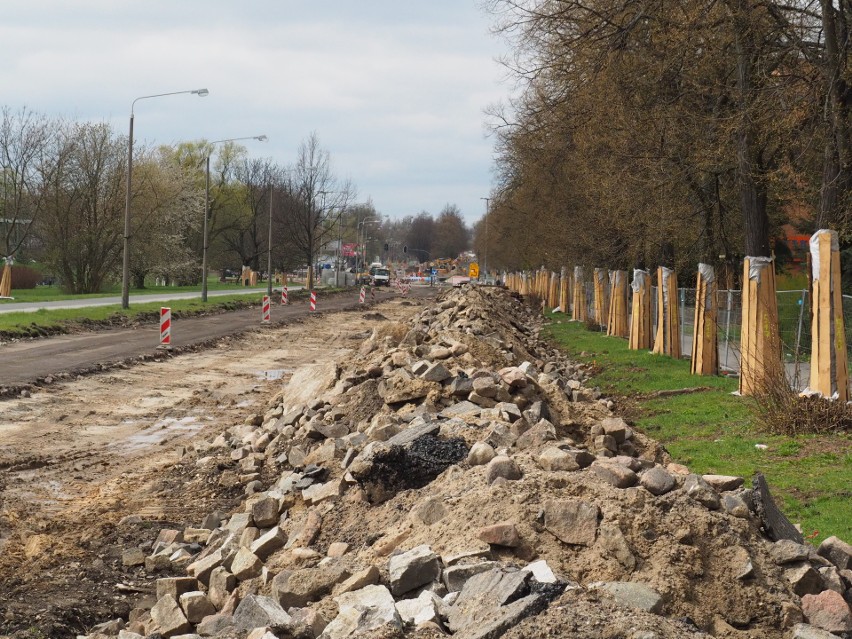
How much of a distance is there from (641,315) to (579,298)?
51.1 ft

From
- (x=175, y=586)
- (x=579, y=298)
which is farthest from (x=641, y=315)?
(x=175, y=586)

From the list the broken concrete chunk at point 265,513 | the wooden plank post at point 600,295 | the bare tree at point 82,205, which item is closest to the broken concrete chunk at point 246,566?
the broken concrete chunk at point 265,513

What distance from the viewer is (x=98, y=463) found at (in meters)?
12.5

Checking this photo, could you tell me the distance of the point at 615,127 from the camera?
71.3ft

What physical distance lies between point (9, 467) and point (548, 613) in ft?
30.0

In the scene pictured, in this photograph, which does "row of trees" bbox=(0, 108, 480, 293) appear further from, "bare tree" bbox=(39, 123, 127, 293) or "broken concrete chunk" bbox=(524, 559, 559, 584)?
"broken concrete chunk" bbox=(524, 559, 559, 584)

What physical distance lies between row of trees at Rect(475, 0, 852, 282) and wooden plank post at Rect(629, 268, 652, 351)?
0.91 m

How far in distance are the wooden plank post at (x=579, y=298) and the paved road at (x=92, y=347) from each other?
487 inches

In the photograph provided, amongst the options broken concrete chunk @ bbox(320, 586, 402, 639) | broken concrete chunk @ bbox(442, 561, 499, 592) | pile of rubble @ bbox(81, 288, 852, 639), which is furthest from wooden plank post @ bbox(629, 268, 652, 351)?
broken concrete chunk @ bbox(320, 586, 402, 639)

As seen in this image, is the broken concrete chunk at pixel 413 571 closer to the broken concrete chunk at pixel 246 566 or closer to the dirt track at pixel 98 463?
the broken concrete chunk at pixel 246 566

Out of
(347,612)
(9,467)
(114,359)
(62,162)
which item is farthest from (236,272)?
(347,612)

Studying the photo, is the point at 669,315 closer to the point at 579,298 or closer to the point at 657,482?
the point at 657,482

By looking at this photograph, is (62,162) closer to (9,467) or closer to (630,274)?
(630,274)

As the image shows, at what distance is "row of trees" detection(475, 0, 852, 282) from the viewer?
15.5 meters
